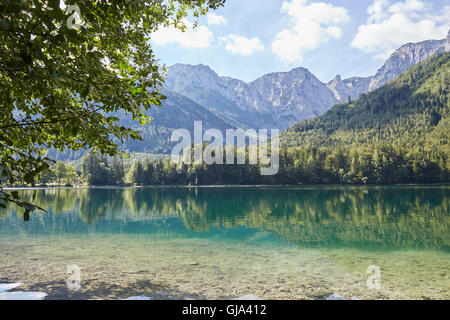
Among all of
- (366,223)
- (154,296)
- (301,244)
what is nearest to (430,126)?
(366,223)

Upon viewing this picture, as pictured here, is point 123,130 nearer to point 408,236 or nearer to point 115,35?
point 115,35

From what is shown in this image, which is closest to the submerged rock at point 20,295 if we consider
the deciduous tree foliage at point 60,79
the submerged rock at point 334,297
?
the deciduous tree foliage at point 60,79

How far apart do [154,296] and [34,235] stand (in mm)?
16922

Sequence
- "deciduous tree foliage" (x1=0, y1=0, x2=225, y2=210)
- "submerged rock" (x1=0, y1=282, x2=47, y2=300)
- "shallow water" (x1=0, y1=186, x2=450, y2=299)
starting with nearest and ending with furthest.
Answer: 1. "deciduous tree foliage" (x1=0, y1=0, x2=225, y2=210)
2. "submerged rock" (x1=0, y1=282, x2=47, y2=300)
3. "shallow water" (x1=0, y1=186, x2=450, y2=299)

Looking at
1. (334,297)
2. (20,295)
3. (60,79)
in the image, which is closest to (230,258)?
(334,297)

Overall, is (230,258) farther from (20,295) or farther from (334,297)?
(20,295)

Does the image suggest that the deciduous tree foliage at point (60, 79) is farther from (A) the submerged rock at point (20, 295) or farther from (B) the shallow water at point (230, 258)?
(B) the shallow water at point (230, 258)

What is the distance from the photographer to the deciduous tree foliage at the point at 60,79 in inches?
113

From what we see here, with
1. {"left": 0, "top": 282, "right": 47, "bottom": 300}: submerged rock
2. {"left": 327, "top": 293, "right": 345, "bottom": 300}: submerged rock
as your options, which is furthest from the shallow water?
{"left": 0, "top": 282, "right": 47, "bottom": 300}: submerged rock

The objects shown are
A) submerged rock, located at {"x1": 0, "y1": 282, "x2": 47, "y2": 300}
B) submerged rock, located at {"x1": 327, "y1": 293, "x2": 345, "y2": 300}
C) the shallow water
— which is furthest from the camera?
the shallow water

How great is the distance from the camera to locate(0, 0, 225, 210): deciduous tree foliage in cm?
288

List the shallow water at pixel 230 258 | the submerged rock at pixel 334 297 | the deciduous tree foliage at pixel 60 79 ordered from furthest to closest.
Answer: the shallow water at pixel 230 258
the submerged rock at pixel 334 297
the deciduous tree foliage at pixel 60 79

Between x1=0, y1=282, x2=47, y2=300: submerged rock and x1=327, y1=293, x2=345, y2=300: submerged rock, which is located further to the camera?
x1=327, y1=293, x2=345, y2=300: submerged rock

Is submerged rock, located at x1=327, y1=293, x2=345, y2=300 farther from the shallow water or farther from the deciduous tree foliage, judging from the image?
the deciduous tree foliage
